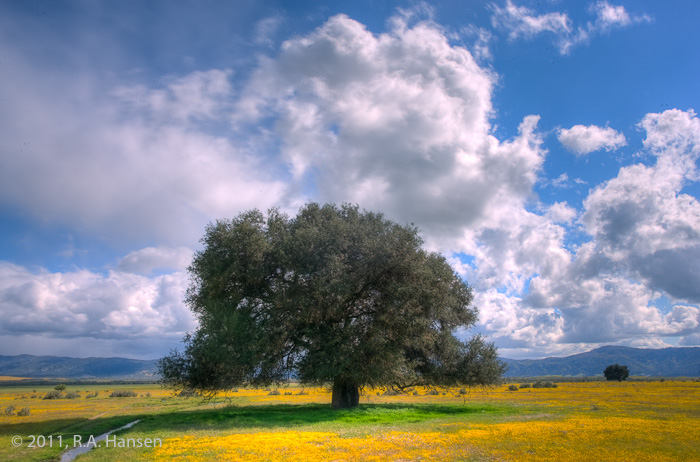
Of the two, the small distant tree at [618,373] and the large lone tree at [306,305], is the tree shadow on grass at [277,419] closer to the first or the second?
the large lone tree at [306,305]

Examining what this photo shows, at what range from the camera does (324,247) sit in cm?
2911

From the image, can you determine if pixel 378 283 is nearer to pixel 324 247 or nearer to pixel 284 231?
pixel 324 247

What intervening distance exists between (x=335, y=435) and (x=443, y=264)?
1873cm

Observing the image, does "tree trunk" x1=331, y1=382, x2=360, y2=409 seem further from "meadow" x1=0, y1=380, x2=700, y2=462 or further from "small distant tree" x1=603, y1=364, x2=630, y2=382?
"small distant tree" x1=603, y1=364, x2=630, y2=382

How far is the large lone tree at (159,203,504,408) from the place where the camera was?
28109mm

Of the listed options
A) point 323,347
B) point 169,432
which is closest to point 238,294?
point 323,347

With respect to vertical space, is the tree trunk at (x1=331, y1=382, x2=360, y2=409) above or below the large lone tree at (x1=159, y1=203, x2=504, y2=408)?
below

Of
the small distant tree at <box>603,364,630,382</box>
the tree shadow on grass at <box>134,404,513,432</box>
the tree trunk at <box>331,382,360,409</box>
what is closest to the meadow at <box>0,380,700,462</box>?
the tree shadow on grass at <box>134,404,513,432</box>

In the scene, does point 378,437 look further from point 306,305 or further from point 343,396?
point 343,396

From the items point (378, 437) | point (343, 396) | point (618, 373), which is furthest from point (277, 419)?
point (618, 373)

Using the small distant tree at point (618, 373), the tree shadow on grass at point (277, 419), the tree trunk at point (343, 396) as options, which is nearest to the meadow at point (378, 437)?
the tree shadow on grass at point (277, 419)

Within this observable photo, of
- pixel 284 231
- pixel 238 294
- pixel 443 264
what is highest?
pixel 284 231

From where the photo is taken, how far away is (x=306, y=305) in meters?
28.2

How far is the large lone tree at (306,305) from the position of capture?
92.2ft
